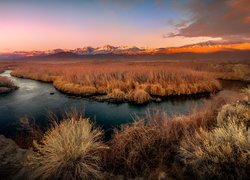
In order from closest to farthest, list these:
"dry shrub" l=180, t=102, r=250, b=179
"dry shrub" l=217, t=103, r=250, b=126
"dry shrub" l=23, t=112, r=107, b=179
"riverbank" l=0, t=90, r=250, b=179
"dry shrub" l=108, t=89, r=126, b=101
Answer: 1. "dry shrub" l=180, t=102, r=250, b=179
2. "riverbank" l=0, t=90, r=250, b=179
3. "dry shrub" l=23, t=112, r=107, b=179
4. "dry shrub" l=217, t=103, r=250, b=126
5. "dry shrub" l=108, t=89, r=126, b=101

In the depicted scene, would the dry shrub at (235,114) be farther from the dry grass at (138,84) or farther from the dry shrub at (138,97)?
the dry grass at (138,84)

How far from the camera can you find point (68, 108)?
57.9 ft

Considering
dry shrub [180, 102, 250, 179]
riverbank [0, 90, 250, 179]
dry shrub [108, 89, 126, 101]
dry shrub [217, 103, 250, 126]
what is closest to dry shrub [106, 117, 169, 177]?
riverbank [0, 90, 250, 179]

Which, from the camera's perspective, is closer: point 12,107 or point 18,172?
point 18,172

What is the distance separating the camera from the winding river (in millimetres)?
14984

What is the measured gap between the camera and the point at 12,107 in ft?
62.6

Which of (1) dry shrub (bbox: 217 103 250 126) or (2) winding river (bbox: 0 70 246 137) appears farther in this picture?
(2) winding river (bbox: 0 70 246 137)

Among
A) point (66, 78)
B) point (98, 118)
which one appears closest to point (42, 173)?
point (98, 118)

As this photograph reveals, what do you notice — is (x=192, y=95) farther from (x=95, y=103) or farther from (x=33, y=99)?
(x=33, y=99)

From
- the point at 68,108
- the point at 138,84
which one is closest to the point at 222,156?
the point at 68,108

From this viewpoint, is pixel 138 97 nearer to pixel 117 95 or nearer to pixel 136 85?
pixel 117 95

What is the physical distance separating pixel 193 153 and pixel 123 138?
2.14m

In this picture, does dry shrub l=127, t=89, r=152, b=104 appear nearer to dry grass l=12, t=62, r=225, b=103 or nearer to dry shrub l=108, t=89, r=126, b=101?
dry grass l=12, t=62, r=225, b=103

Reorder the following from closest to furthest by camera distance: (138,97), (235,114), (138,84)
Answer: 1. (235,114)
2. (138,97)
3. (138,84)
